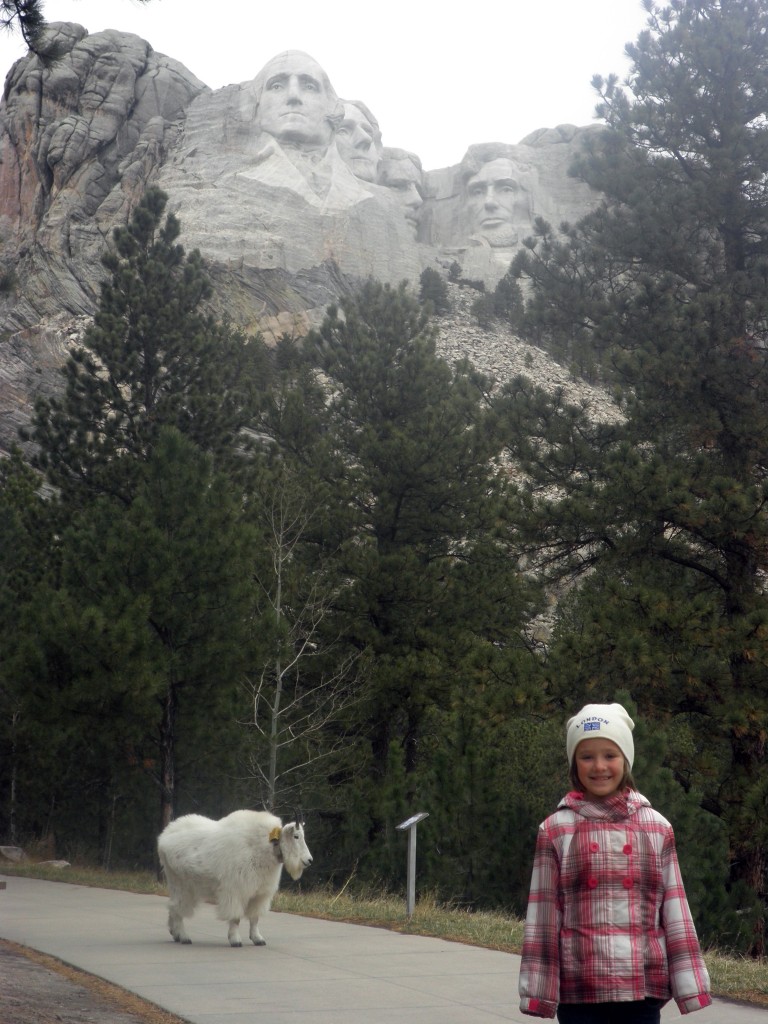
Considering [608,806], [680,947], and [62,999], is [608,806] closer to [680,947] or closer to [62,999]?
[680,947]

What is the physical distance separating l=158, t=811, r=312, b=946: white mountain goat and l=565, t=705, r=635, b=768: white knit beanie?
6.46 metres

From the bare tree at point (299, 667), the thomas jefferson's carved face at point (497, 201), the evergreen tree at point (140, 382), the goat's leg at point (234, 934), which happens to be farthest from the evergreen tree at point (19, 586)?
the thomas jefferson's carved face at point (497, 201)

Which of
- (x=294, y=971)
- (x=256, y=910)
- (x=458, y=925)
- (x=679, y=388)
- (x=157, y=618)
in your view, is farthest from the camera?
(x=157, y=618)

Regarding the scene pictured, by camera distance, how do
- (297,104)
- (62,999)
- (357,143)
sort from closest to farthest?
(62,999) → (297,104) → (357,143)

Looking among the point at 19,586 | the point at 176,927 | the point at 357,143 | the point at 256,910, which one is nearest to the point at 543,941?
the point at 256,910

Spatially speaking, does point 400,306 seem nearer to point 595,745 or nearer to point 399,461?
point 399,461

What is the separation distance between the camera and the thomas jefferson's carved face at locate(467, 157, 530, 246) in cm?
10738

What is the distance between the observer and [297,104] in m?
95.9

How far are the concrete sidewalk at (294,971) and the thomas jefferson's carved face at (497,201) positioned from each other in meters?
100

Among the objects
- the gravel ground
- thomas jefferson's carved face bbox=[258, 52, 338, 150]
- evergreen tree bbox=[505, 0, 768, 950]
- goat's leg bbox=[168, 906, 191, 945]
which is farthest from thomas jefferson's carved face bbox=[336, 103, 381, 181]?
the gravel ground

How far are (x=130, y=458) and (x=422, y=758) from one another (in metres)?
9.82

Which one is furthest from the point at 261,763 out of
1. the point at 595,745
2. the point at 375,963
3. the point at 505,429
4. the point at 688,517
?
the point at 595,745

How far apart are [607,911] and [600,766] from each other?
1.43 feet

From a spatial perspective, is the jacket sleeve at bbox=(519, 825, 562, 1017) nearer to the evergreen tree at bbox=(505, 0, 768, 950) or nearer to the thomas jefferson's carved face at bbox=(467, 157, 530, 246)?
the evergreen tree at bbox=(505, 0, 768, 950)
